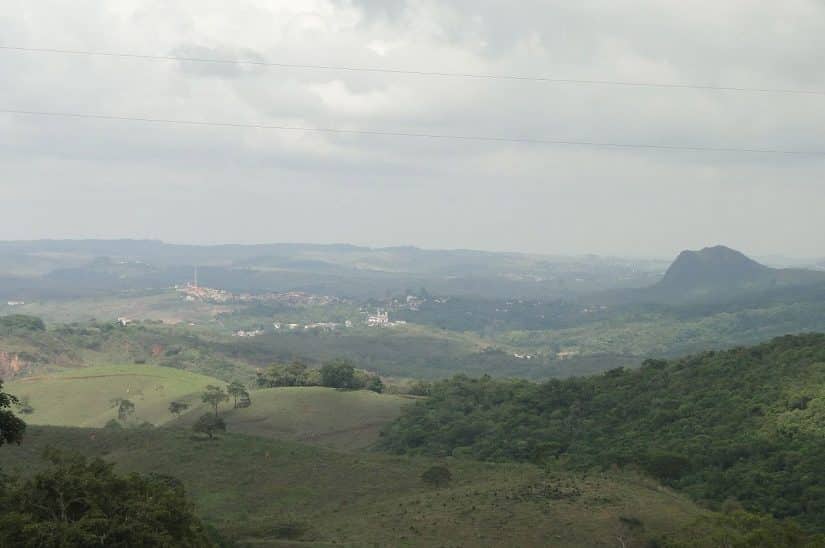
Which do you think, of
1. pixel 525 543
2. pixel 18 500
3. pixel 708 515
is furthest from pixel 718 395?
pixel 18 500

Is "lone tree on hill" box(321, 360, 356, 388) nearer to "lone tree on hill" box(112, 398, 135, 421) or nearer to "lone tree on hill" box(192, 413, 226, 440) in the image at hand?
"lone tree on hill" box(112, 398, 135, 421)

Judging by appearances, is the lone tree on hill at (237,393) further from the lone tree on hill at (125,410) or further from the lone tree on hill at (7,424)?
the lone tree on hill at (7,424)

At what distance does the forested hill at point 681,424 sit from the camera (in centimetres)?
7325

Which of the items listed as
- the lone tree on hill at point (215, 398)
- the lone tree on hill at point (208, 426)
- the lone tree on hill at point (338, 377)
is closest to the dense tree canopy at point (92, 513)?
the lone tree on hill at point (208, 426)

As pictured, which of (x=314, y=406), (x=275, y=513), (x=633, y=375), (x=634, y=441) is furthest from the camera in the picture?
(x=314, y=406)

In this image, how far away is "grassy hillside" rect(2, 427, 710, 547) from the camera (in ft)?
186

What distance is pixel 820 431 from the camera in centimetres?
8144

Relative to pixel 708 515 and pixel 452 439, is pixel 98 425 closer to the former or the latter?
pixel 452 439

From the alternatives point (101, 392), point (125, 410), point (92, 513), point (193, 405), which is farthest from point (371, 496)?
point (101, 392)

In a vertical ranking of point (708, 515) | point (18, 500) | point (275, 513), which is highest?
point (18, 500)

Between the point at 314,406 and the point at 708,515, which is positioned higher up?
the point at 708,515

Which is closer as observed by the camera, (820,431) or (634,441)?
(820,431)

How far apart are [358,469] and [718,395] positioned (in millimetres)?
50339

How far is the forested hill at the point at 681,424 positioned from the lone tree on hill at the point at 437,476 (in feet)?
49.4
